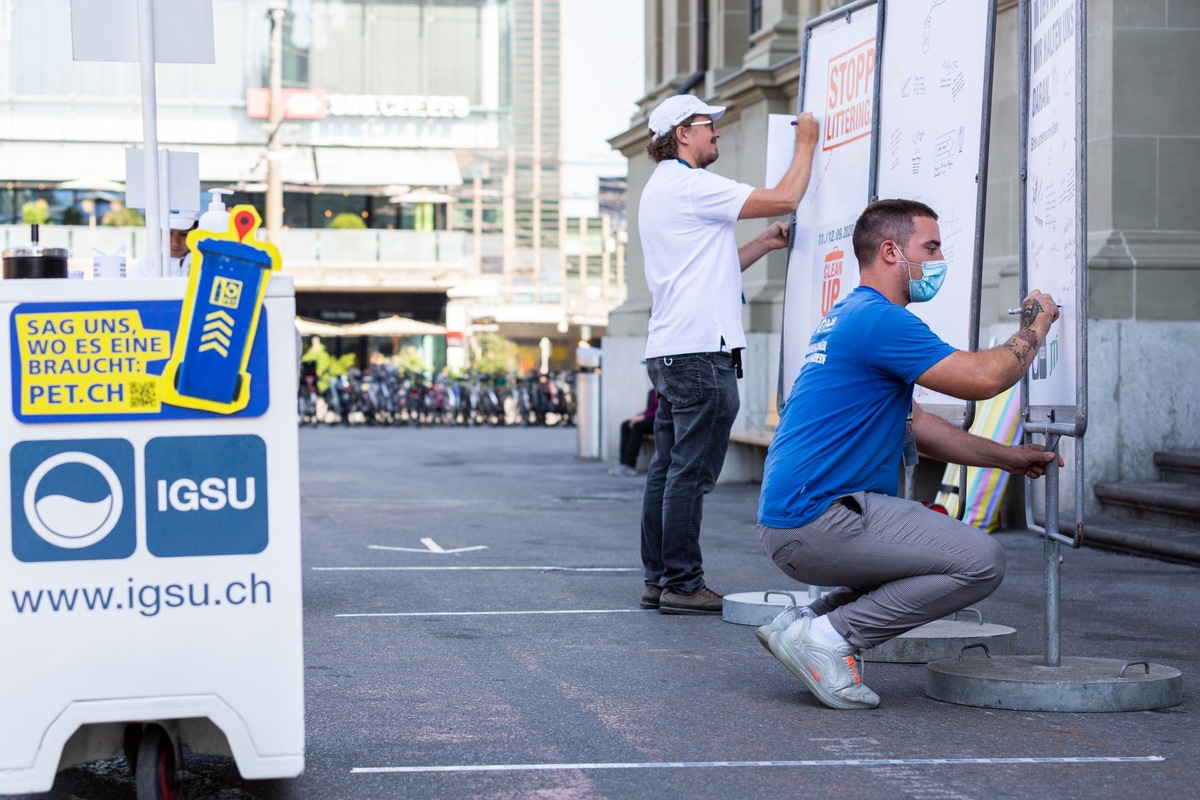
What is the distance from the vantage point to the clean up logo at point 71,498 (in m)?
3.85

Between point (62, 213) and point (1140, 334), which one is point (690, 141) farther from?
point (62, 213)

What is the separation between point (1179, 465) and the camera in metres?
10.5

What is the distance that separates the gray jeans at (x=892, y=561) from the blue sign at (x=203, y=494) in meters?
2.02

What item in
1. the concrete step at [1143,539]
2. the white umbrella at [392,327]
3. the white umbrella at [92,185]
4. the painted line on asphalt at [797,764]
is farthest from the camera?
the white umbrella at [392,327]

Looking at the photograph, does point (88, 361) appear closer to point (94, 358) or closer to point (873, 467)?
point (94, 358)

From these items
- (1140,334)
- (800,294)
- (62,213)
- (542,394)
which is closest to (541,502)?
(1140,334)

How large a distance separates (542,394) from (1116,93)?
1051 inches

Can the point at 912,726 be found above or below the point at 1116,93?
below

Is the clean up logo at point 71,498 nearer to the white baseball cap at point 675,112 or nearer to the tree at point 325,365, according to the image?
the white baseball cap at point 675,112

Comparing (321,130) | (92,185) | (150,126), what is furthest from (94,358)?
(321,130)

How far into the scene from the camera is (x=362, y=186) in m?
56.3

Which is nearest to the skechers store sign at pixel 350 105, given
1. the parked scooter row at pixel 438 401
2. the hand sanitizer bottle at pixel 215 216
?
the parked scooter row at pixel 438 401

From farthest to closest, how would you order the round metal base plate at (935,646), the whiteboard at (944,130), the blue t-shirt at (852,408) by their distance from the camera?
the round metal base plate at (935,646)
the whiteboard at (944,130)
the blue t-shirt at (852,408)

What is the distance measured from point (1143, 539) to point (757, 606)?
352 cm
